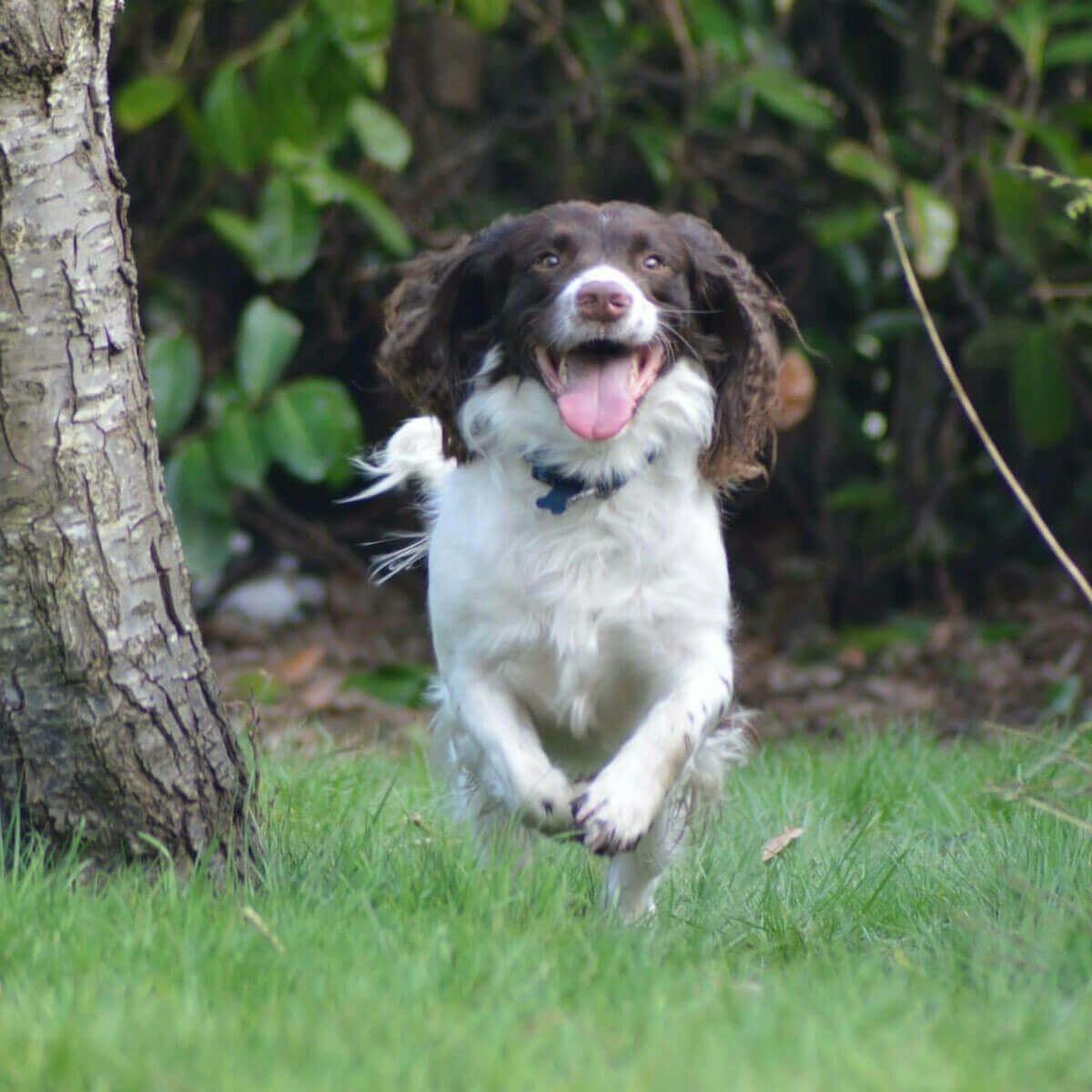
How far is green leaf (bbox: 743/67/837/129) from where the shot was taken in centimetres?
599

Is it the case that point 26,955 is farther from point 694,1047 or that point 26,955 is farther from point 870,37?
point 870,37

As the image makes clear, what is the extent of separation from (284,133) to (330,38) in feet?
1.05

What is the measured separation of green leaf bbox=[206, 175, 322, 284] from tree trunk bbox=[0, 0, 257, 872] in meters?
2.74

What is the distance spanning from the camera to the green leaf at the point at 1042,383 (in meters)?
6.14

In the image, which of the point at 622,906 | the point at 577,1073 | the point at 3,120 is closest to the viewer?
the point at 577,1073

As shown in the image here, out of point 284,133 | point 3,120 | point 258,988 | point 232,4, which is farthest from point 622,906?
point 232,4

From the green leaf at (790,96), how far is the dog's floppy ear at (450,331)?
242 centimetres

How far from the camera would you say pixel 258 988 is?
2420mm

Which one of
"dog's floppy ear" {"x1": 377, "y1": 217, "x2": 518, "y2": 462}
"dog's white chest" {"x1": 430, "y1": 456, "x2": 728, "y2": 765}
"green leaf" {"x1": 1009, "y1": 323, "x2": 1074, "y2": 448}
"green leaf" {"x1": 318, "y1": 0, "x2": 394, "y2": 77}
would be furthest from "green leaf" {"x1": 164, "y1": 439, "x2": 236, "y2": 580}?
"green leaf" {"x1": 1009, "y1": 323, "x2": 1074, "y2": 448}

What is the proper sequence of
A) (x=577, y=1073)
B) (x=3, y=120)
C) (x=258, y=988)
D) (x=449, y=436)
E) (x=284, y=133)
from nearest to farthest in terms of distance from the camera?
(x=577, y=1073), (x=258, y=988), (x=3, y=120), (x=449, y=436), (x=284, y=133)

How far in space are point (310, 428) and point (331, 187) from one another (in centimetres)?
78

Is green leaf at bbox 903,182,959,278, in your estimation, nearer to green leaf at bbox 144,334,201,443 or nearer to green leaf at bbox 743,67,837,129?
green leaf at bbox 743,67,837,129

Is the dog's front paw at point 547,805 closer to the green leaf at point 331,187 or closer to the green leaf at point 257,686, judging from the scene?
the green leaf at point 257,686

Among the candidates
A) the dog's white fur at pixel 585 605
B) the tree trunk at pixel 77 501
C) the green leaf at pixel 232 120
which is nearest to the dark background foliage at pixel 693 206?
the green leaf at pixel 232 120
